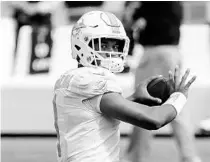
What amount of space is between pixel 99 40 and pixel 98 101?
11.7 inches

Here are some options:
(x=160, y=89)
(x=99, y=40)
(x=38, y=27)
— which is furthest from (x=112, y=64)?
(x=38, y=27)

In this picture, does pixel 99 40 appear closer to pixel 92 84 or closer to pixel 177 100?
pixel 92 84

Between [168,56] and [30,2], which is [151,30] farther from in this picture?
[30,2]

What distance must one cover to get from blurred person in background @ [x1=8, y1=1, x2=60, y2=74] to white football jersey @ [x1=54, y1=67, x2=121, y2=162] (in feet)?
20.1

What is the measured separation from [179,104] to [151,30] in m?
3.23

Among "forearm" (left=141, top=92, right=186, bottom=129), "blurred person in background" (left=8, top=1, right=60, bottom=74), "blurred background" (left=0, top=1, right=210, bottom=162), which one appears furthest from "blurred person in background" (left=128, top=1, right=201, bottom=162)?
"blurred person in background" (left=8, top=1, right=60, bottom=74)

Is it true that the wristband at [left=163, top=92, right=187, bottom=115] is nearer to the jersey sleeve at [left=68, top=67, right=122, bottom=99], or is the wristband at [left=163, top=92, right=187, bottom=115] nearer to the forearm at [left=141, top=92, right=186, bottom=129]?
the forearm at [left=141, top=92, right=186, bottom=129]

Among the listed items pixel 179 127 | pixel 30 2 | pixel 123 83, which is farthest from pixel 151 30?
pixel 30 2

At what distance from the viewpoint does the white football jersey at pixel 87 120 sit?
121 inches

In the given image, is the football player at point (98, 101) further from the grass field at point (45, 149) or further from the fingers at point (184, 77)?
the grass field at point (45, 149)

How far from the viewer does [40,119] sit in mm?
9094

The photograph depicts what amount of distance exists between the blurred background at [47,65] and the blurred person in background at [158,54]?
2278mm

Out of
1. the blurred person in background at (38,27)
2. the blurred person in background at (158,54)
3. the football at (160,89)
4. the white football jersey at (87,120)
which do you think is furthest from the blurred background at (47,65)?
the white football jersey at (87,120)

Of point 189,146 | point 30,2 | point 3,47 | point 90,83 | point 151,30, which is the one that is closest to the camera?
point 90,83
